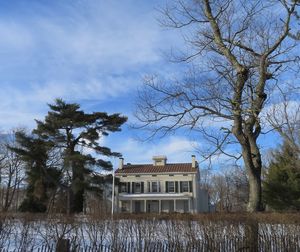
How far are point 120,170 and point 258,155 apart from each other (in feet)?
138

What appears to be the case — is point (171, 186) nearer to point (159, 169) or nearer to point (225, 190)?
point (159, 169)

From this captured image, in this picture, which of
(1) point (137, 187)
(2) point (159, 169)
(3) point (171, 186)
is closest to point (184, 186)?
(3) point (171, 186)

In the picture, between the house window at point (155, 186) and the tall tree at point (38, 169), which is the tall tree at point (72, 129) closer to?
the tall tree at point (38, 169)

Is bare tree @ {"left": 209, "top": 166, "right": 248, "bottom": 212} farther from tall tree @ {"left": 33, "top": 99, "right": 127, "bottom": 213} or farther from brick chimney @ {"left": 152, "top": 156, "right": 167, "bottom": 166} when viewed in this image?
tall tree @ {"left": 33, "top": 99, "right": 127, "bottom": 213}

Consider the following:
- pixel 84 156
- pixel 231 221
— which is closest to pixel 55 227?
pixel 231 221

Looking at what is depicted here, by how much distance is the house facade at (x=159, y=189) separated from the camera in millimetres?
50219

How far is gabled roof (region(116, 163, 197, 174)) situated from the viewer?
51812 mm

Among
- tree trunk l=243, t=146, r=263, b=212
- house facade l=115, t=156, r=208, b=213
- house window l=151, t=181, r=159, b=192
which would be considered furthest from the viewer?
house window l=151, t=181, r=159, b=192

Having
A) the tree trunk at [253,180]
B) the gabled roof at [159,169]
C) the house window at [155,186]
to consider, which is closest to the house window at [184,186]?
the gabled roof at [159,169]

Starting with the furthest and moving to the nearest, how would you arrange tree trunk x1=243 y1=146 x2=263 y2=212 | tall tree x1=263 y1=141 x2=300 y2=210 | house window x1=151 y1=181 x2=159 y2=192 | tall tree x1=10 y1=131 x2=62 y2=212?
house window x1=151 y1=181 x2=159 y2=192
tall tree x1=10 y1=131 x2=62 y2=212
tall tree x1=263 y1=141 x2=300 y2=210
tree trunk x1=243 y1=146 x2=263 y2=212

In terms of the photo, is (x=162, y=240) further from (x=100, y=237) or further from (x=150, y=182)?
(x=150, y=182)

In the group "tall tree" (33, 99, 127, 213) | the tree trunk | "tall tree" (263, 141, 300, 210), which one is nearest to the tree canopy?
"tall tree" (33, 99, 127, 213)

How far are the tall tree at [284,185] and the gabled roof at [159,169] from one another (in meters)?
17.0

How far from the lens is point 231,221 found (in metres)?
10.4
